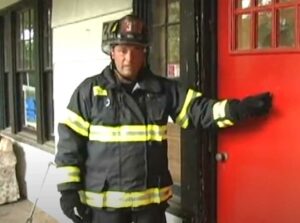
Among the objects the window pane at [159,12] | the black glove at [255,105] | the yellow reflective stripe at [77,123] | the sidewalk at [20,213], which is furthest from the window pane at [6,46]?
the black glove at [255,105]

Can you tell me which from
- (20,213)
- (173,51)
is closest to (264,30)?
(173,51)

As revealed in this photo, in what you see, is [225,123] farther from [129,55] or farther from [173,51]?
[173,51]

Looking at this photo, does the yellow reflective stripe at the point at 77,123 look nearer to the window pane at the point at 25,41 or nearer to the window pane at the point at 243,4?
the window pane at the point at 243,4

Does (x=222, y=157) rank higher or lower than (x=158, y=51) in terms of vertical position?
lower

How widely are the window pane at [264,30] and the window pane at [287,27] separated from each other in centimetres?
7

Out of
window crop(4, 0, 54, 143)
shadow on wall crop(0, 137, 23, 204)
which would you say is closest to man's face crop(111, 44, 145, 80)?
window crop(4, 0, 54, 143)

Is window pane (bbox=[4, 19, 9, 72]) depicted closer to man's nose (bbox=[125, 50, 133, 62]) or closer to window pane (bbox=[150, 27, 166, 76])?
window pane (bbox=[150, 27, 166, 76])

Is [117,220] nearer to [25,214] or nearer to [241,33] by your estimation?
[241,33]

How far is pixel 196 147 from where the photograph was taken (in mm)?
2914

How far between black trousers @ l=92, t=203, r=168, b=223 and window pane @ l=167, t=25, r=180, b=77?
0.97 meters

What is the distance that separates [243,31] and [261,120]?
516 mm

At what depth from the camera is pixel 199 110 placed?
2.65 metres

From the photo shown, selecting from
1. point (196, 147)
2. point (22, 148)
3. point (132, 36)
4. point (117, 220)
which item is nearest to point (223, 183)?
point (196, 147)

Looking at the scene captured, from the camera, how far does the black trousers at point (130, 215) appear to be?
2768 mm
